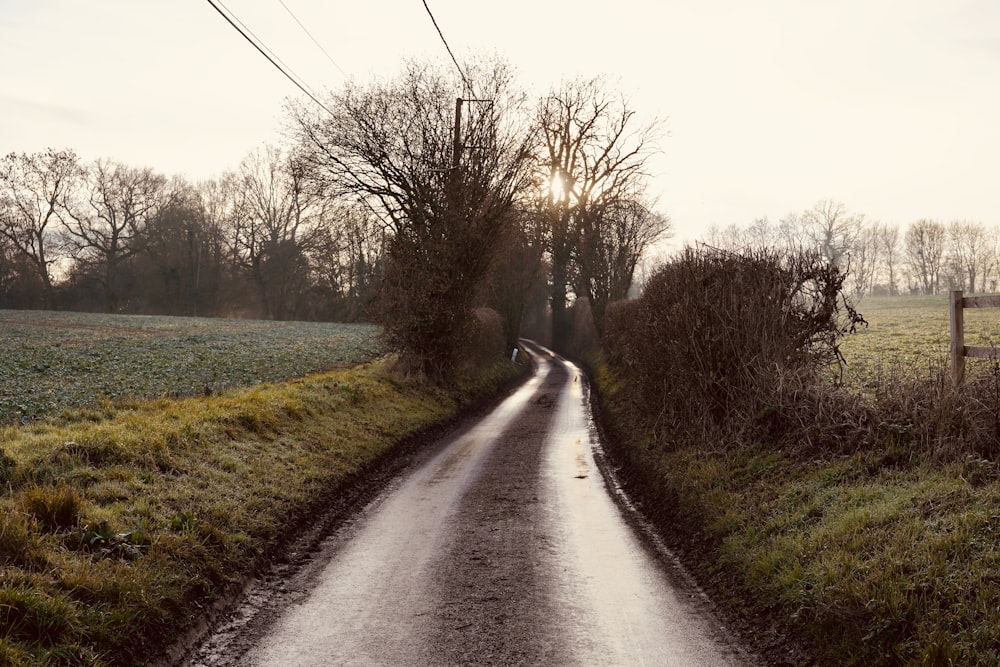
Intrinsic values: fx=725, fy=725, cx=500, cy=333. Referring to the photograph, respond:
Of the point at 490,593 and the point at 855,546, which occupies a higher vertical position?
the point at 855,546

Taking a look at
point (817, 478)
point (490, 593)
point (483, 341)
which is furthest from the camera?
point (483, 341)

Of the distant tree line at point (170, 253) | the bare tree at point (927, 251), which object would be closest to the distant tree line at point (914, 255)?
the bare tree at point (927, 251)

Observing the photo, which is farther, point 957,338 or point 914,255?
point 914,255

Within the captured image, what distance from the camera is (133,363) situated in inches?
778

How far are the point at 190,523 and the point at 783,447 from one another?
6.76 meters

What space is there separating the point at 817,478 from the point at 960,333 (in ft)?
8.39

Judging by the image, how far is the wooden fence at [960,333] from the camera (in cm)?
782

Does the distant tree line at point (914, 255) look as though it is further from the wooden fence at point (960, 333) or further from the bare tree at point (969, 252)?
the wooden fence at point (960, 333)

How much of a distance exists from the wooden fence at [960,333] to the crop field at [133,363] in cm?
1243

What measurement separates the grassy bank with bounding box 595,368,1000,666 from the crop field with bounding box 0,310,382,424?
33.0 ft

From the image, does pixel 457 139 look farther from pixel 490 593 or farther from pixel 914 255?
pixel 914 255

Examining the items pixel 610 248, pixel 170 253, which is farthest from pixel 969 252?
pixel 170 253

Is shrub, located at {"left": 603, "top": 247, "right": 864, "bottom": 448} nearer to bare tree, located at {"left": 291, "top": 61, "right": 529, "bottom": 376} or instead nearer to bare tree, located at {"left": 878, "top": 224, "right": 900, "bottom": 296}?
bare tree, located at {"left": 291, "top": 61, "right": 529, "bottom": 376}

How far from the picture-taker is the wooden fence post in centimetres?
794
